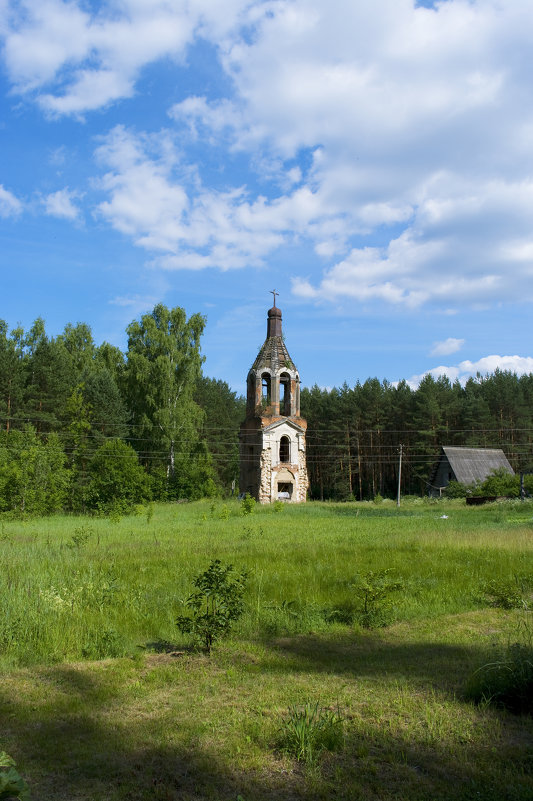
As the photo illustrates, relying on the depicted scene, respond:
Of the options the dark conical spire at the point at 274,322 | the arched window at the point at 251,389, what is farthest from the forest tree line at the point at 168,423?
the dark conical spire at the point at 274,322

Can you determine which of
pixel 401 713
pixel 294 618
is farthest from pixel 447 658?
pixel 294 618

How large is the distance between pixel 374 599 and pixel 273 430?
2674 centimetres

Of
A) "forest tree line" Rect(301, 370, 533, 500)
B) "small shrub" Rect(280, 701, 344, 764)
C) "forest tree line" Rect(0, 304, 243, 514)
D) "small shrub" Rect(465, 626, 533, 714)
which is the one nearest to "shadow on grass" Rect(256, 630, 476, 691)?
"small shrub" Rect(465, 626, 533, 714)

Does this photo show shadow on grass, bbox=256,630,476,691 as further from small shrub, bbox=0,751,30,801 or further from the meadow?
small shrub, bbox=0,751,30,801

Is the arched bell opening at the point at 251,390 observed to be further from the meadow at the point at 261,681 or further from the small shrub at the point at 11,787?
the small shrub at the point at 11,787

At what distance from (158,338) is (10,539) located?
25.2 metres

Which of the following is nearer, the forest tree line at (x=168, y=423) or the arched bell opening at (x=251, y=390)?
the forest tree line at (x=168, y=423)

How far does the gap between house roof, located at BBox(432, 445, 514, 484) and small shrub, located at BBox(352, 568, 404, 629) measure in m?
34.9

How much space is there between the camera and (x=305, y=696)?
4.82 meters

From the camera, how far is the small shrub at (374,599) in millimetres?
7711

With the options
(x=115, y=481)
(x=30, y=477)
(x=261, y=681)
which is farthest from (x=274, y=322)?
(x=261, y=681)

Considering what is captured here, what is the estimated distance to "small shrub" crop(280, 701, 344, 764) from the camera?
3.83 meters

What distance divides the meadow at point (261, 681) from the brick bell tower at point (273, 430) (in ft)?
74.5

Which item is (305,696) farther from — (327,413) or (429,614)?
(327,413)
